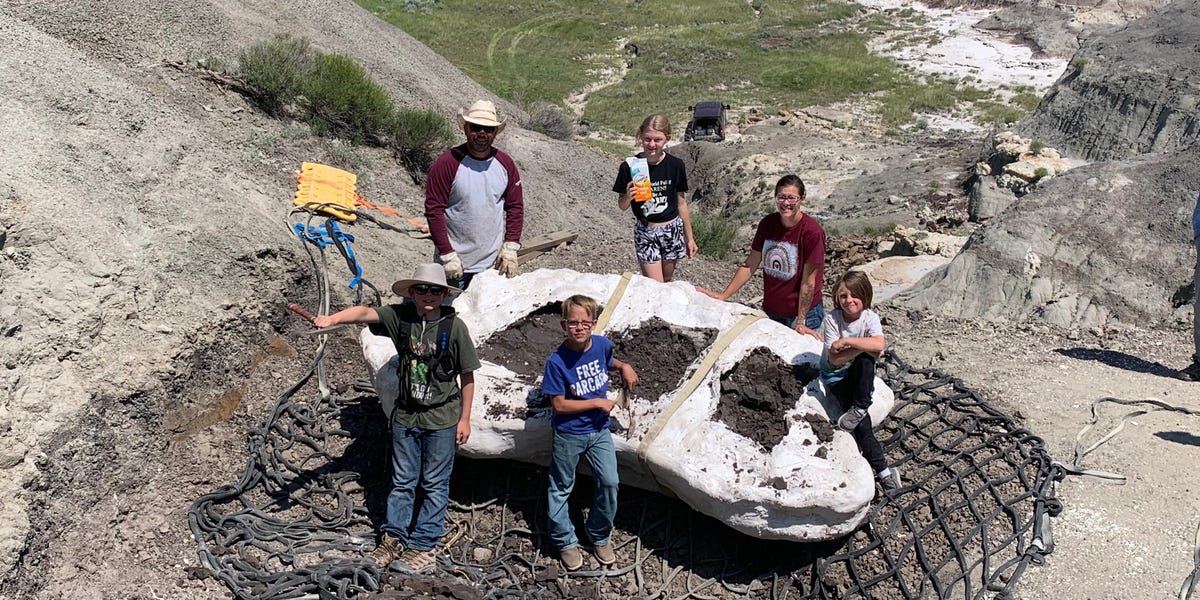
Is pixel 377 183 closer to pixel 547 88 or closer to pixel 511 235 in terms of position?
pixel 511 235

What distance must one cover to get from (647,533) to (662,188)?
7.45ft

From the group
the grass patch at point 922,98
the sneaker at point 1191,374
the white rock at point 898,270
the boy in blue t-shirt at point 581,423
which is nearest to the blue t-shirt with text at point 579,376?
the boy in blue t-shirt at point 581,423

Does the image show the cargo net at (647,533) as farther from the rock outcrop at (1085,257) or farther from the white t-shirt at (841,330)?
the rock outcrop at (1085,257)

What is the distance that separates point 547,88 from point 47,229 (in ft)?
80.2

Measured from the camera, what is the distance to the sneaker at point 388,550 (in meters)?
4.49

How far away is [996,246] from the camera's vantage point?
844 cm

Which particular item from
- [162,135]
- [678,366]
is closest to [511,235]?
[678,366]

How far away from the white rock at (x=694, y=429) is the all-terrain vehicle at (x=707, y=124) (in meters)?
16.7

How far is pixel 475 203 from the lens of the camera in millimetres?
5332

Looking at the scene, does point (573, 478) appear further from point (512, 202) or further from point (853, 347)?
point (512, 202)

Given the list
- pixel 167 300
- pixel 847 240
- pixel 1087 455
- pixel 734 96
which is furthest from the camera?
pixel 734 96

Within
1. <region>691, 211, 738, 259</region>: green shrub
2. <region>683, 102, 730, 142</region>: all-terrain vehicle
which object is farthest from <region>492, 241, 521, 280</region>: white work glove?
<region>683, 102, 730, 142</region>: all-terrain vehicle

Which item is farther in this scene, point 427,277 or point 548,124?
point 548,124

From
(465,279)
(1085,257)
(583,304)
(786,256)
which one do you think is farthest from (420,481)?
(1085,257)
